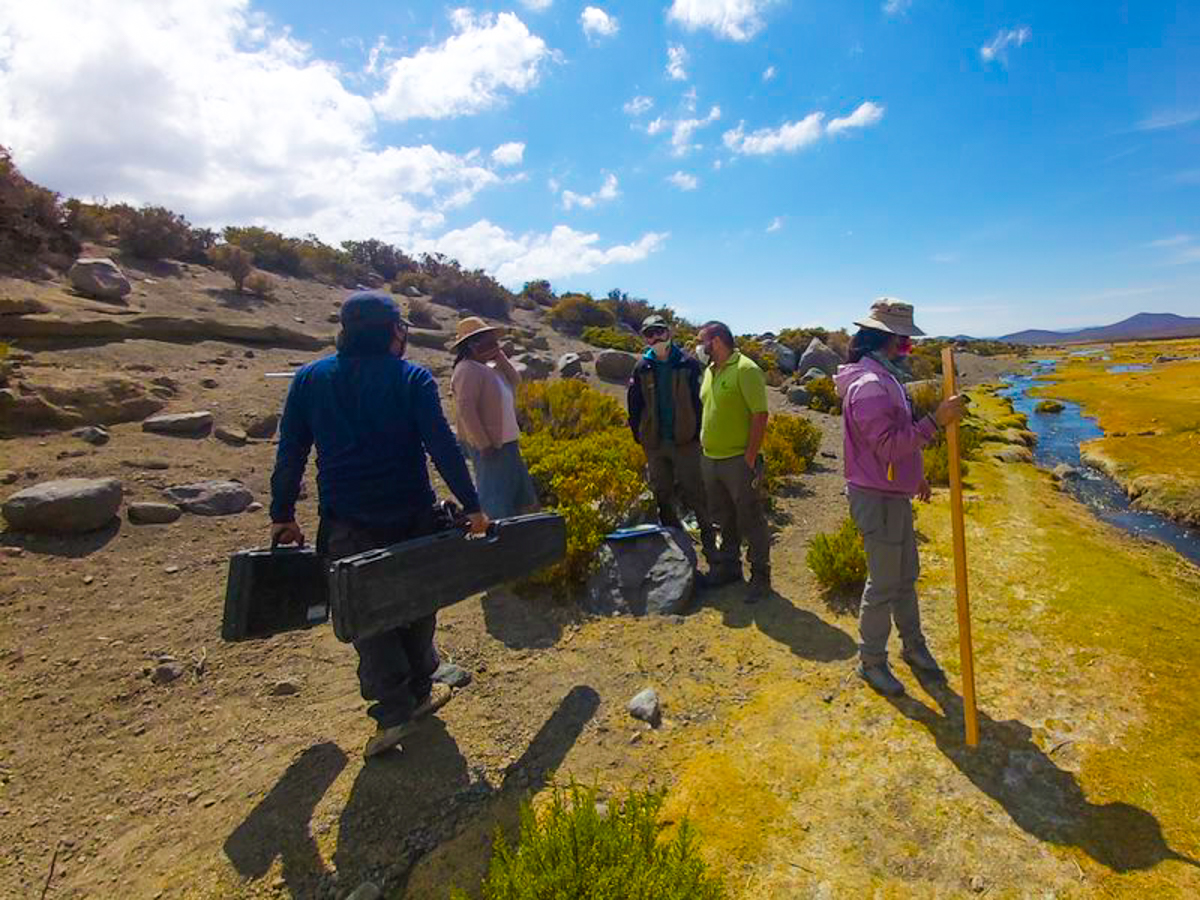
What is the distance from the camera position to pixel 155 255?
17.4 metres

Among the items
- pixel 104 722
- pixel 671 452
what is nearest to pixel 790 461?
pixel 671 452

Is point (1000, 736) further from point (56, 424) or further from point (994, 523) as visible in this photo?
point (56, 424)

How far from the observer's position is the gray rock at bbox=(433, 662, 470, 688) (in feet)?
13.3

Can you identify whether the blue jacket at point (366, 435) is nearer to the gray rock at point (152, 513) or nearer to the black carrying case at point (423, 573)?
the black carrying case at point (423, 573)

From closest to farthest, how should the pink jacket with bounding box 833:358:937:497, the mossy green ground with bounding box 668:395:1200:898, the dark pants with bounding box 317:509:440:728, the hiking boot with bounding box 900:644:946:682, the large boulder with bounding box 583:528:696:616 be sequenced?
the mossy green ground with bounding box 668:395:1200:898
the dark pants with bounding box 317:509:440:728
the pink jacket with bounding box 833:358:937:497
the hiking boot with bounding box 900:644:946:682
the large boulder with bounding box 583:528:696:616

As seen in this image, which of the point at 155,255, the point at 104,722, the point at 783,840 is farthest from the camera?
the point at 155,255

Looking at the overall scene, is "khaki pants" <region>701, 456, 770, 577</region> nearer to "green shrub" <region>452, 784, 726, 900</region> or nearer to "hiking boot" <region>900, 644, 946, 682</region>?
"hiking boot" <region>900, 644, 946, 682</region>

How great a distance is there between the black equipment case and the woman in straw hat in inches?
57.7

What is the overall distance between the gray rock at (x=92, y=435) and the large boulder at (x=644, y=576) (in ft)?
21.7

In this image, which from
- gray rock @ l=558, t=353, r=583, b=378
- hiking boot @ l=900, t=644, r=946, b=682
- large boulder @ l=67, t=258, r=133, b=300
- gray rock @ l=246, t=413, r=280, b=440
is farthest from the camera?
gray rock @ l=558, t=353, r=583, b=378

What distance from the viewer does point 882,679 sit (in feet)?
12.4

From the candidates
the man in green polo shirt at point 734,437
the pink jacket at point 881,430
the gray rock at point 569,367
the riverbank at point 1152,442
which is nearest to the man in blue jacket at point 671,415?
the man in green polo shirt at point 734,437

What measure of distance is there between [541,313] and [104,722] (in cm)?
2802

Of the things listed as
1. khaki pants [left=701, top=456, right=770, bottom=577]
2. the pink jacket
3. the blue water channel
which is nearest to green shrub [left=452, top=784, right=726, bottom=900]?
the pink jacket
